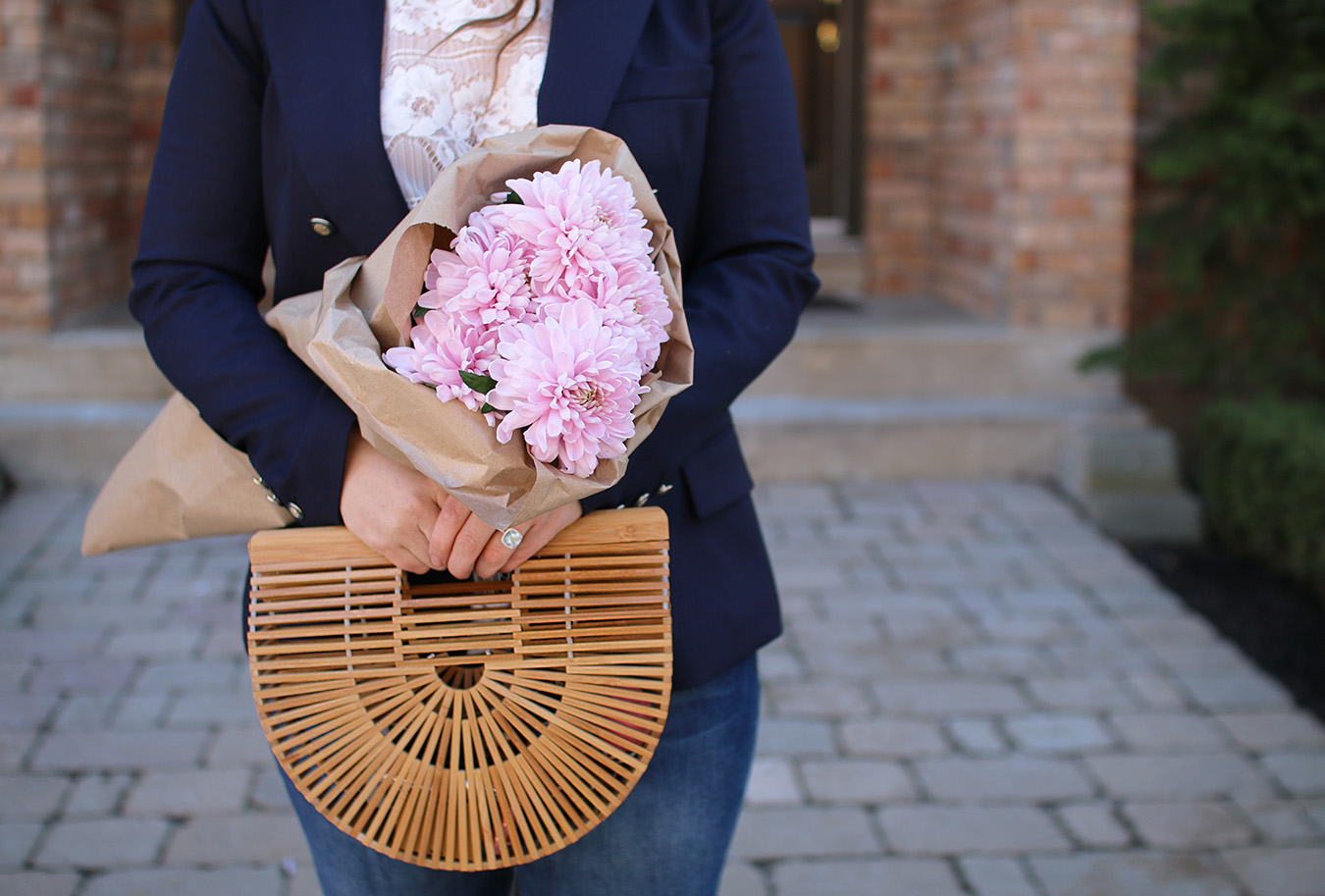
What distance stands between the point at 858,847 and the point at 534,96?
86.6 inches

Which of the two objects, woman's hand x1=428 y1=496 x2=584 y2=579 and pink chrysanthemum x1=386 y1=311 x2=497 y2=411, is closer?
pink chrysanthemum x1=386 y1=311 x2=497 y2=411

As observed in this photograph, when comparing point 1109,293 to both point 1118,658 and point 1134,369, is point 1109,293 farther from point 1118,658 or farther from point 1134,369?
point 1118,658

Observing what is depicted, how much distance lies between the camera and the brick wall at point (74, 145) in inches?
218

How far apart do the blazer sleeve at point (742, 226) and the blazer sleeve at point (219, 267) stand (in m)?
0.39

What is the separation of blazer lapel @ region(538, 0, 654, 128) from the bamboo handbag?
0.45 metres

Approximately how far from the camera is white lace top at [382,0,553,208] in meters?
1.33

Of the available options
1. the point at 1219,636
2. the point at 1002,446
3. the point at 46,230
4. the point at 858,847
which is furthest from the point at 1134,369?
the point at 46,230

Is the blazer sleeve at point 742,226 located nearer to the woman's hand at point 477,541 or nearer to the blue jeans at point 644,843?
the woman's hand at point 477,541

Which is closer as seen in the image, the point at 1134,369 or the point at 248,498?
the point at 248,498

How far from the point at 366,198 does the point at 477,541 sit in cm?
41

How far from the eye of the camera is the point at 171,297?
1.33 m

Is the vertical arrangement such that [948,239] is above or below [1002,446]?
above

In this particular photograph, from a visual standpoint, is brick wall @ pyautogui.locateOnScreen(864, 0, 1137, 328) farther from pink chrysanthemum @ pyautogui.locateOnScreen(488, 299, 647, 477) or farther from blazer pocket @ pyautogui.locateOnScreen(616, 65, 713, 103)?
pink chrysanthemum @ pyautogui.locateOnScreen(488, 299, 647, 477)

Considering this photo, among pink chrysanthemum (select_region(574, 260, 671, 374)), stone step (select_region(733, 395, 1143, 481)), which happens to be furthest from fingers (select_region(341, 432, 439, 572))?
stone step (select_region(733, 395, 1143, 481))
